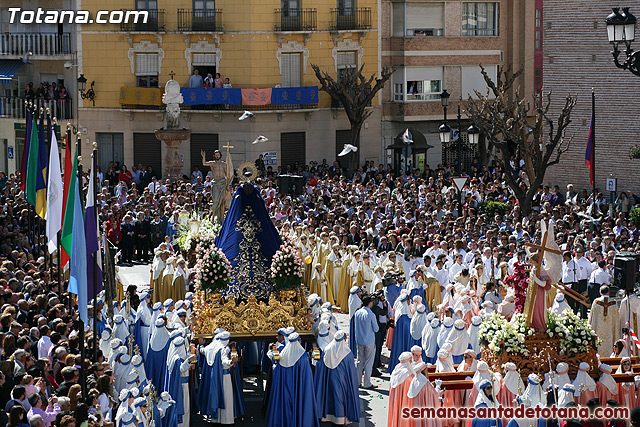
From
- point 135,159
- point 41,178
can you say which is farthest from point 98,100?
point 41,178

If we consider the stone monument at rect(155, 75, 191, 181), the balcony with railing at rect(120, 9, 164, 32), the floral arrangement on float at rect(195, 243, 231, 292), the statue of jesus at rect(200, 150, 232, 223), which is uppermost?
the balcony with railing at rect(120, 9, 164, 32)

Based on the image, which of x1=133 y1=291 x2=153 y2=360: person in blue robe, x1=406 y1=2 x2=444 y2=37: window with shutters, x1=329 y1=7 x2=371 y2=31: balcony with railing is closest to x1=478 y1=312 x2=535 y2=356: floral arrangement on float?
x1=133 y1=291 x2=153 y2=360: person in blue robe

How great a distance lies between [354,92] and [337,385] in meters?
27.6

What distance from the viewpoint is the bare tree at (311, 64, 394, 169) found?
41.2 meters

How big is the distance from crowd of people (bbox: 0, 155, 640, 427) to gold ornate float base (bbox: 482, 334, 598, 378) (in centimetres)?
15

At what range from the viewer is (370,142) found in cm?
4447

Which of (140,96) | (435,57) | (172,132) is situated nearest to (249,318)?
(172,132)

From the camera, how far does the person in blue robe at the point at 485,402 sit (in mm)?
13125

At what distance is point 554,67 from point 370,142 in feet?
35.9

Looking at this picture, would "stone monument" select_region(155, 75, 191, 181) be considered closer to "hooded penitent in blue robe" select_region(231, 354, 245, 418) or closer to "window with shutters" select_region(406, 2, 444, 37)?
"window with shutters" select_region(406, 2, 444, 37)

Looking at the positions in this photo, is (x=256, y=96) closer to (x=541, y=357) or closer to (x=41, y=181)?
(x=41, y=181)

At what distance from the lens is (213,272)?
16.4 meters

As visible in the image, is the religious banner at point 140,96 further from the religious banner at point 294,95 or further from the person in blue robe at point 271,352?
the person in blue robe at point 271,352

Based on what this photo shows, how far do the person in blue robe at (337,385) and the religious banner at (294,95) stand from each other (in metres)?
27.6
